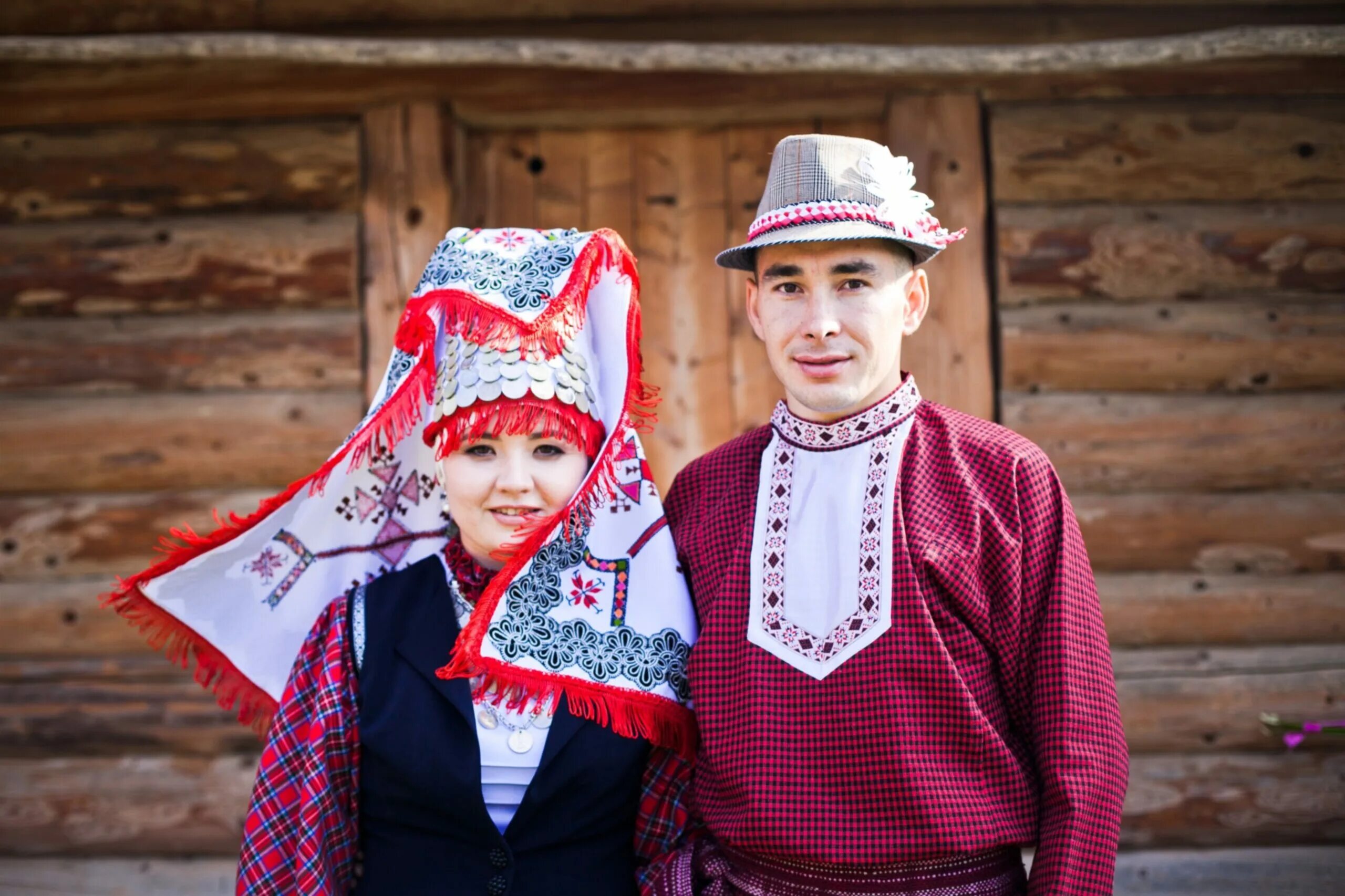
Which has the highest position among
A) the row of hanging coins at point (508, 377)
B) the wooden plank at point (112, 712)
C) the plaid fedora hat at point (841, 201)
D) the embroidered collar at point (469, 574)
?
the plaid fedora hat at point (841, 201)

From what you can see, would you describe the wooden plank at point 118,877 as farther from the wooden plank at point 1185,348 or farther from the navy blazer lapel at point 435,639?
the wooden plank at point 1185,348

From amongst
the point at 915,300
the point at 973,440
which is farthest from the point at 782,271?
the point at 973,440

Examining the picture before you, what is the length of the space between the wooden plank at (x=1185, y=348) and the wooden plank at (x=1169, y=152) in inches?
14.2

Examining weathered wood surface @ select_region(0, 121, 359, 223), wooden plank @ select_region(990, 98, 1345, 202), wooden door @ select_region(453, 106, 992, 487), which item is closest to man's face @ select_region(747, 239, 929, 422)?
wooden door @ select_region(453, 106, 992, 487)

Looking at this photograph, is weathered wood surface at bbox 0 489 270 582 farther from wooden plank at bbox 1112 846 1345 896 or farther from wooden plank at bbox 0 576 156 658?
wooden plank at bbox 1112 846 1345 896

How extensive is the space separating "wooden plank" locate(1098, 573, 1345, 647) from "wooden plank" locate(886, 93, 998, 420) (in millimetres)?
696

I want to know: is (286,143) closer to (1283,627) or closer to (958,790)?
(958,790)

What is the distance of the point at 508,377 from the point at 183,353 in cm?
204

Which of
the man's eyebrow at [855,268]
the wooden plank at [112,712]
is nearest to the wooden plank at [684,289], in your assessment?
the wooden plank at [112,712]

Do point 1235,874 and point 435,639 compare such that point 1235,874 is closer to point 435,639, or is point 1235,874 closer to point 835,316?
point 835,316

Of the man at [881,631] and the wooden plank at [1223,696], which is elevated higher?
the man at [881,631]

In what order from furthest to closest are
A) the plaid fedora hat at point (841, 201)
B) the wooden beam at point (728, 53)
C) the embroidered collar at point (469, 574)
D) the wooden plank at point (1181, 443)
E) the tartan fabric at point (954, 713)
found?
1. the wooden plank at point (1181, 443)
2. the wooden beam at point (728, 53)
3. the embroidered collar at point (469, 574)
4. the plaid fedora hat at point (841, 201)
5. the tartan fabric at point (954, 713)

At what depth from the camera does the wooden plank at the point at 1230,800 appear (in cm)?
339

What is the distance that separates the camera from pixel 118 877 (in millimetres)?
3484
